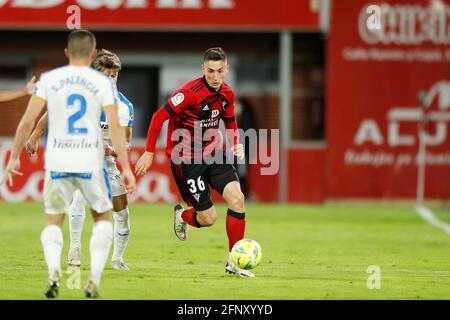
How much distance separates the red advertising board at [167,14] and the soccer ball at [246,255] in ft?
44.9

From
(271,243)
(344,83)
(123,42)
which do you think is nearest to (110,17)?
(123,42)

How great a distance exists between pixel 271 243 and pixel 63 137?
23.2 ft

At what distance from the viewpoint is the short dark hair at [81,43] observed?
922 centimetres

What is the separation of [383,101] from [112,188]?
14.2m

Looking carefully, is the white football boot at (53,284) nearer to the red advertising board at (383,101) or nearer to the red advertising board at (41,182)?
the red advertising board at (41,182)

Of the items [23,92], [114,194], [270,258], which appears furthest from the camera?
[270,258]

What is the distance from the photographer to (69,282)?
10312 mm

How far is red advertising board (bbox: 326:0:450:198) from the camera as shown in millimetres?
24906

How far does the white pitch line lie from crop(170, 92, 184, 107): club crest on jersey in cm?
806

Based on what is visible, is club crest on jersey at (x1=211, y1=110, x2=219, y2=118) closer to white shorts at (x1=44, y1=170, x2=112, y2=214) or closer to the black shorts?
the black shorts

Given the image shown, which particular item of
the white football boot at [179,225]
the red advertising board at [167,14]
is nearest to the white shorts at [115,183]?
the white football boot at [179,225]

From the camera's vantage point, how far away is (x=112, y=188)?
38.9ft

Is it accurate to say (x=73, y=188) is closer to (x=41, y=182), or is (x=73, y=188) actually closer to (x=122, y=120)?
(x=122, y=120)

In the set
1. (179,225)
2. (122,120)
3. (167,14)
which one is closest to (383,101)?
(167,14)
